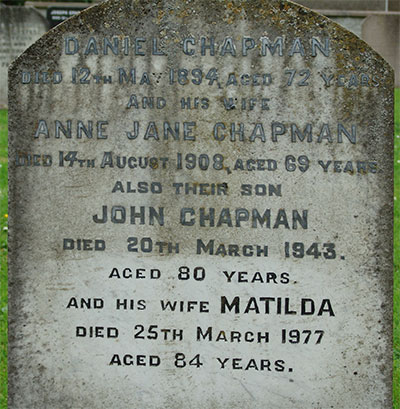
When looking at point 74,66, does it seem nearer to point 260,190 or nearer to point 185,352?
point 260,190

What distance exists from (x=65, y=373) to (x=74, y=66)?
142 cm

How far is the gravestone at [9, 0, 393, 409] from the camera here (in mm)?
3141

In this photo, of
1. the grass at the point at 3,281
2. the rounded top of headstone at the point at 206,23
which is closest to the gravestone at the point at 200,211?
the rounded top of headstone at the point at 206,23

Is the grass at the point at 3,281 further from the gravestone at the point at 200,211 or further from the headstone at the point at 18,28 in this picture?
the headstone at the point at 18,28

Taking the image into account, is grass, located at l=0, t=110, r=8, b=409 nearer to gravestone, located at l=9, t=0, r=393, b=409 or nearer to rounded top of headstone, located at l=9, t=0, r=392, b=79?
gravestone, located at l=9, t=0, r=393, b=409

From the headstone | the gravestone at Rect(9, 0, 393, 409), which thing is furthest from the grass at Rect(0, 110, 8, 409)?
the headstone

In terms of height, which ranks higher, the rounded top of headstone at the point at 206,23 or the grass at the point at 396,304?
the rounded top of headstone at the point at 206,23

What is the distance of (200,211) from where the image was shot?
319cm

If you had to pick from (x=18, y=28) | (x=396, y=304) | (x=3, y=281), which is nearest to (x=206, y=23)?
→ (x=396, y=304)

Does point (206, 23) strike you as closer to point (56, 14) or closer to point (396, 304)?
point (396, 304)

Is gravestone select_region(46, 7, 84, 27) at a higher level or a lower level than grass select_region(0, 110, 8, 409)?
higher

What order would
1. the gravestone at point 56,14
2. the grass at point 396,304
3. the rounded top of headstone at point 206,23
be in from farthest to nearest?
A: the gravestone at point 56,14 < the grass at point 396,304 < the rounded top of headstone at point 206,23

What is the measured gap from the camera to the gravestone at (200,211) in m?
3.14

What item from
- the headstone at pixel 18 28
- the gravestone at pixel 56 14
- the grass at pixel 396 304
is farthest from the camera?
the gravestone at pixel 56 14
